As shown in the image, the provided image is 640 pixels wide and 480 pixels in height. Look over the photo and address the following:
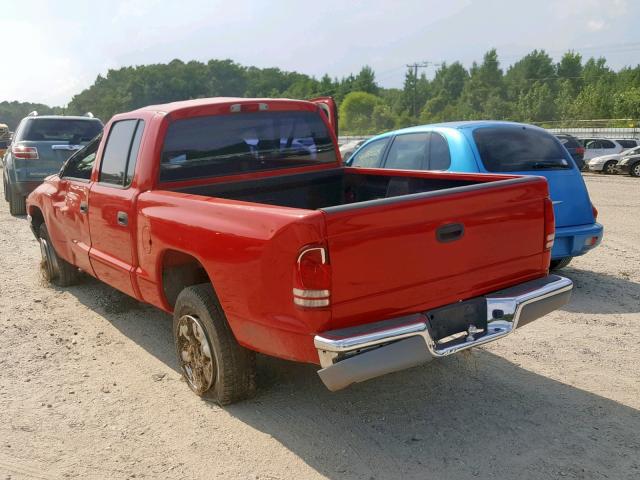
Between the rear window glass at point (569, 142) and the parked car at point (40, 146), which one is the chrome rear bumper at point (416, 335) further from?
the rear window glass at point (569, 142)

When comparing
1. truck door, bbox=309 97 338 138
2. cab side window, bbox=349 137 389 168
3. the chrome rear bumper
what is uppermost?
truck door, bbox=309 97 338 138

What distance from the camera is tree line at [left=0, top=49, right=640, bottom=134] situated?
81.8 metres

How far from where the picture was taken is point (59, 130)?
1201cm

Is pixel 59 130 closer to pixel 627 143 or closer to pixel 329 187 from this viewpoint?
pixel 329 187

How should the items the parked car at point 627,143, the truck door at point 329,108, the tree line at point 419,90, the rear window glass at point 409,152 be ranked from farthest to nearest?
the tree line at point 419,90, the parked car at point 627,143, the rear window glass at point 409,152, the truck door at point 329,108

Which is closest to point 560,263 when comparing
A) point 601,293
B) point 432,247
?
point 601,293

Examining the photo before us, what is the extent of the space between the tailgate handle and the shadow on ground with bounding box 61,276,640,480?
115 centimetres

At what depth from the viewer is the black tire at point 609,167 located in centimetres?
2428

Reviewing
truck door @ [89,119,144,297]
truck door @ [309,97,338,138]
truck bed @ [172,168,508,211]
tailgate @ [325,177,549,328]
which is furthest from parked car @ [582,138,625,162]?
truck door @ [89,119,144,297]

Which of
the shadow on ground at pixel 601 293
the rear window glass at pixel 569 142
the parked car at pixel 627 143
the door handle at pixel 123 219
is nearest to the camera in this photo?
the door handle at pixel 123 219

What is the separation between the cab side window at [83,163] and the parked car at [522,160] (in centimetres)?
336

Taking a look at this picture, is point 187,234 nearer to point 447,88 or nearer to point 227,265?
point 227,265

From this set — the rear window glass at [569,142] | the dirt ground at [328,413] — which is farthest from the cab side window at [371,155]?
the rear window glass at [569,142]

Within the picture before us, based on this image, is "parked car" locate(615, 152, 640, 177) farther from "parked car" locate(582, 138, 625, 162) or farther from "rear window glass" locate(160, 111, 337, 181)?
"rear window glass" locate(160, 111, 337, 181)
